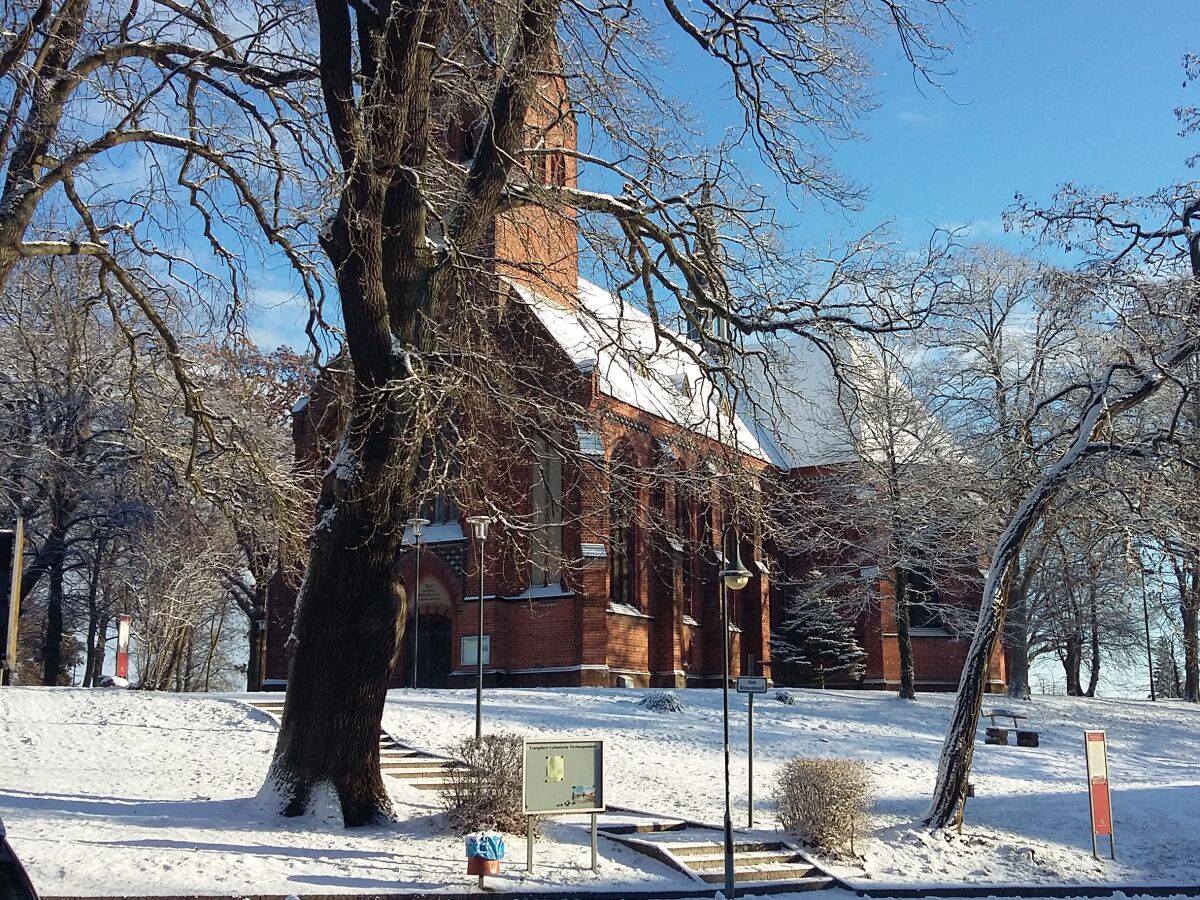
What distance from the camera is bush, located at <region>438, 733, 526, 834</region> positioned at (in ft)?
41.8

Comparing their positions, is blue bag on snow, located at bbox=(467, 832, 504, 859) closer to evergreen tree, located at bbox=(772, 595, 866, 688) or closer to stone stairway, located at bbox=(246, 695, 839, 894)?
stone stairway, located at bbox=(246, 695, 839, 894)

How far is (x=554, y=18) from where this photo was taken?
498 inches

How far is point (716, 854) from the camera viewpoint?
13.3m

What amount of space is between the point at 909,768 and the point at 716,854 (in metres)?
8.86

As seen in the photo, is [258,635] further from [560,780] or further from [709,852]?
[560,780]

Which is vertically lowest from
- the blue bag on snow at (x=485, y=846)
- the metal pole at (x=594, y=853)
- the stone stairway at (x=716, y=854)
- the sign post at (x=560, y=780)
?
the stone stairway at (x=716, y=854)

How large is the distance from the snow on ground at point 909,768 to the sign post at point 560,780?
3.26 meters

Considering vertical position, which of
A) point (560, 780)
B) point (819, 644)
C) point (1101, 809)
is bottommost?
point (1101, 809)

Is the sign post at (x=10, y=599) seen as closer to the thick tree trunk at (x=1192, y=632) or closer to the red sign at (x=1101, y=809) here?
the red sign at (x=1101, y=809)

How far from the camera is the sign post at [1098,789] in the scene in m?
15.1

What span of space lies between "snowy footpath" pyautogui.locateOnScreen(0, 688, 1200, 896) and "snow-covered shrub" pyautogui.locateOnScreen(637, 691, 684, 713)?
0.88 ft

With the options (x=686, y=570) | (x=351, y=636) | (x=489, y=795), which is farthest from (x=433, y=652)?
(x=351, y=636)

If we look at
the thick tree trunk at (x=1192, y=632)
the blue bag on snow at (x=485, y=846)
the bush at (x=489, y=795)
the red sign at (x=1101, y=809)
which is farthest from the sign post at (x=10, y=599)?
the thick tree trunk at (x=1192, y=632)

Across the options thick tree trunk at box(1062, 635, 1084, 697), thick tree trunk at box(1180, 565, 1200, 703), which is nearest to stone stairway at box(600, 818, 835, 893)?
thick tree trunk at box(1180, 565, 1200, 703)
